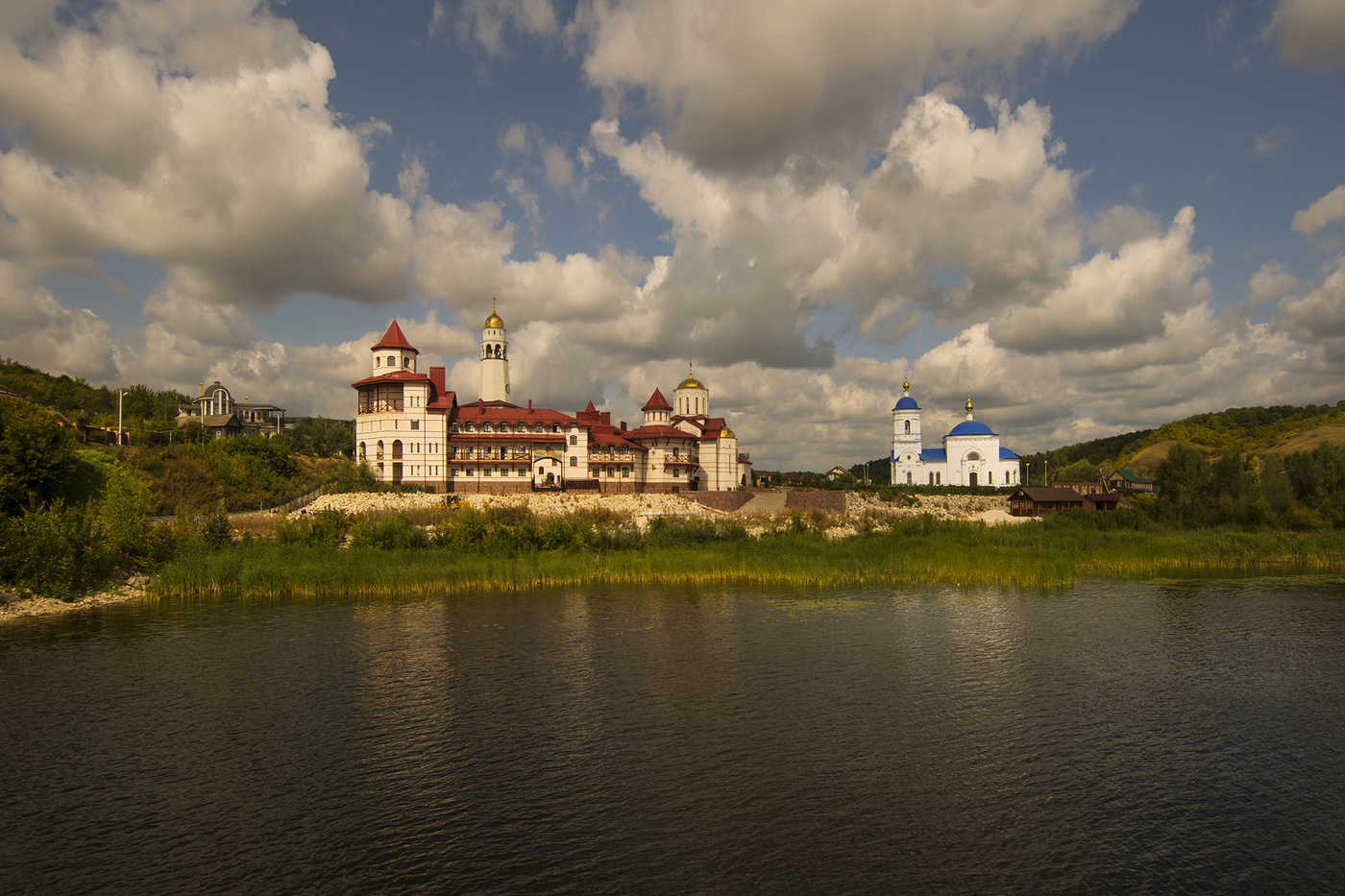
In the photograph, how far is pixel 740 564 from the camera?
126 feet

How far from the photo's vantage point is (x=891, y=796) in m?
13.7

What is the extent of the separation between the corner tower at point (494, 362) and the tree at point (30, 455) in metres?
38.3

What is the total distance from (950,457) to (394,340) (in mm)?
63746

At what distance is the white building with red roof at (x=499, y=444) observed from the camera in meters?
67.0

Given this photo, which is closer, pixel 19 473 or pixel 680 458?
pixel 19 473

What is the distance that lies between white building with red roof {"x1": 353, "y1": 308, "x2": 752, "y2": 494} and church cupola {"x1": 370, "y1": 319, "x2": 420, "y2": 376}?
88 mm

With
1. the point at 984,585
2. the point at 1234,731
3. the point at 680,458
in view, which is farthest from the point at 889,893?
the point at 680,458

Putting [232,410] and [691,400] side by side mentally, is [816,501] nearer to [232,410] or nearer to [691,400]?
[691,400]

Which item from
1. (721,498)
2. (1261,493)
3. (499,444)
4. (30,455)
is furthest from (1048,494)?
(30,455)

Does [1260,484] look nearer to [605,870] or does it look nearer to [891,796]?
[891,796]

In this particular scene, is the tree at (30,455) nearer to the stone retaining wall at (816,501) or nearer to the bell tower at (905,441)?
the stone retaining wall at (816,501)

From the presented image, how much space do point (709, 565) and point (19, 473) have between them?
36527mm

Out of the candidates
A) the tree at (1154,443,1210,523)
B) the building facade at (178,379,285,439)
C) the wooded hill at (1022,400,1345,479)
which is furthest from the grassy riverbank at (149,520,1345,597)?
the building facade at (178,379,285,439)

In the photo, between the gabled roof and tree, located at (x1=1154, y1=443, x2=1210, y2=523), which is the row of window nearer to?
the gabled roof
